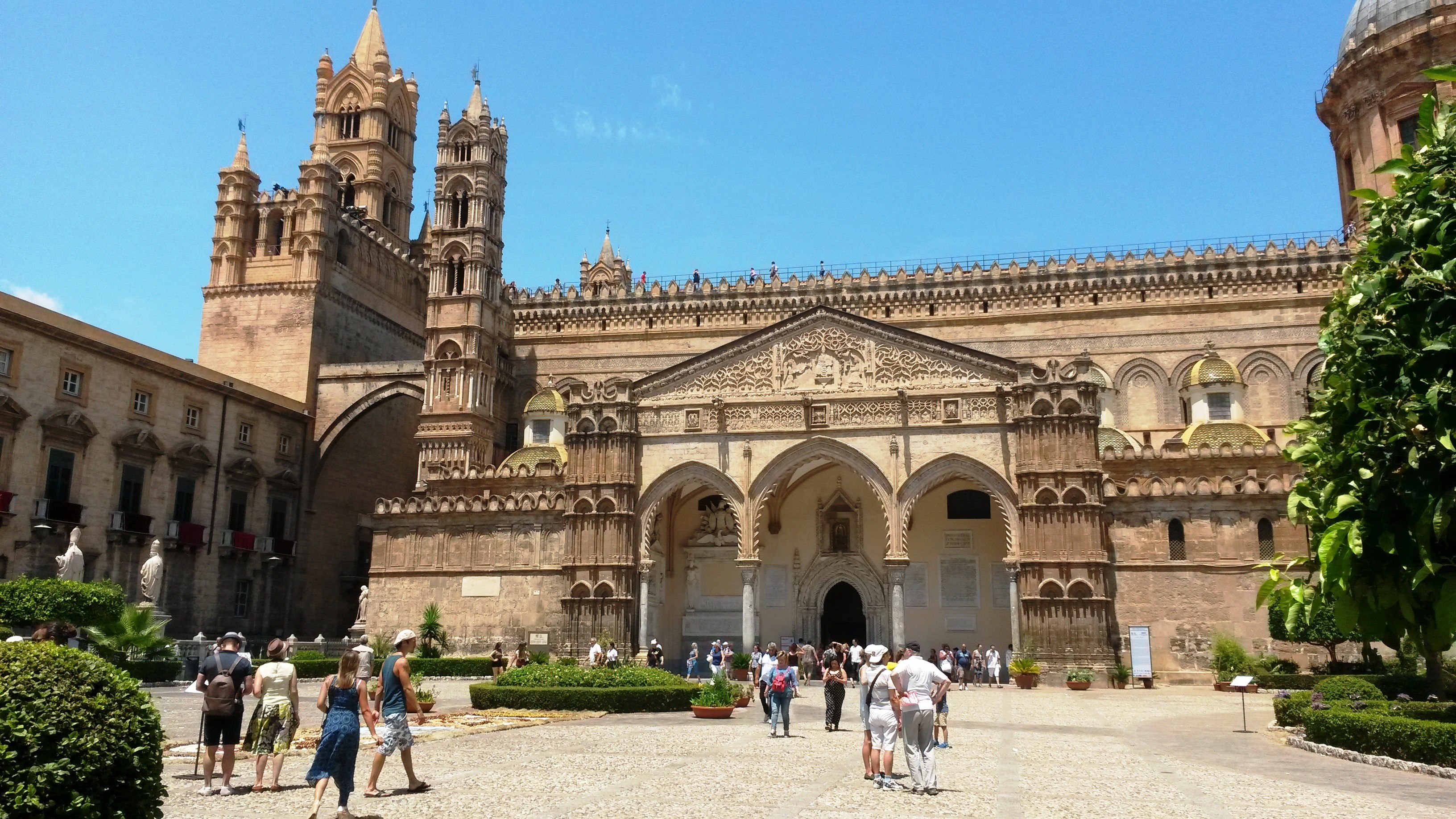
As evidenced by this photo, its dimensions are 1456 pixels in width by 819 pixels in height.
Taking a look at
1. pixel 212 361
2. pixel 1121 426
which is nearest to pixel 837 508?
pixel 1121 426

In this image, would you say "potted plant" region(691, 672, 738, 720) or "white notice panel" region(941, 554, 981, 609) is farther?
"white notice panel" region(941, 554, 981, 609)

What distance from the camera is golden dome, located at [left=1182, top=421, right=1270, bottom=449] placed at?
1473 inches

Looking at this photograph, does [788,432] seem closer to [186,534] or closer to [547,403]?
[547,403]

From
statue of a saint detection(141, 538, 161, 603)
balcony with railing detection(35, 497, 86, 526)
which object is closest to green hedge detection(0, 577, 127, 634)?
statue of a saint detection(141, 538, 161, 603)

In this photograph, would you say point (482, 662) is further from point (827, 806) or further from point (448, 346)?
point (827, 806)

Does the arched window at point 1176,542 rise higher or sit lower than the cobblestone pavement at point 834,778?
higher

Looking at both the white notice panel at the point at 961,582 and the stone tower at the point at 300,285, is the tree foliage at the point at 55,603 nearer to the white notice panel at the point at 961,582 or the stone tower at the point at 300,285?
the stone tower at the point at 300,285

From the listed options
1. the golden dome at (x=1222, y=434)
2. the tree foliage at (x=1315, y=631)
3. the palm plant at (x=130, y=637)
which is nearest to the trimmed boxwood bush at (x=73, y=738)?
the palm plant at (x=130, y=637)

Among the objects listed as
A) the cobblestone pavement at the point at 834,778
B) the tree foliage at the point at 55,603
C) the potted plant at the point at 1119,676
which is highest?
the tree foliage at the point at 55,603

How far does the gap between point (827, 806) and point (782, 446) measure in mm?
25654

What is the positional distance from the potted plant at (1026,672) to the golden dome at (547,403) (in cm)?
2015

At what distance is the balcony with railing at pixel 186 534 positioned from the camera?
4144cm

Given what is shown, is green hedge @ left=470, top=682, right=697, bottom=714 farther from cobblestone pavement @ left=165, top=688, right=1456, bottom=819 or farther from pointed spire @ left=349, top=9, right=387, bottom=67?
pointed spire @ left=349, top=9, right=387, bottom=67

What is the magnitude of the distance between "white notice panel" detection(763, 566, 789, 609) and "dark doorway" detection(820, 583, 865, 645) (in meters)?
1.48
